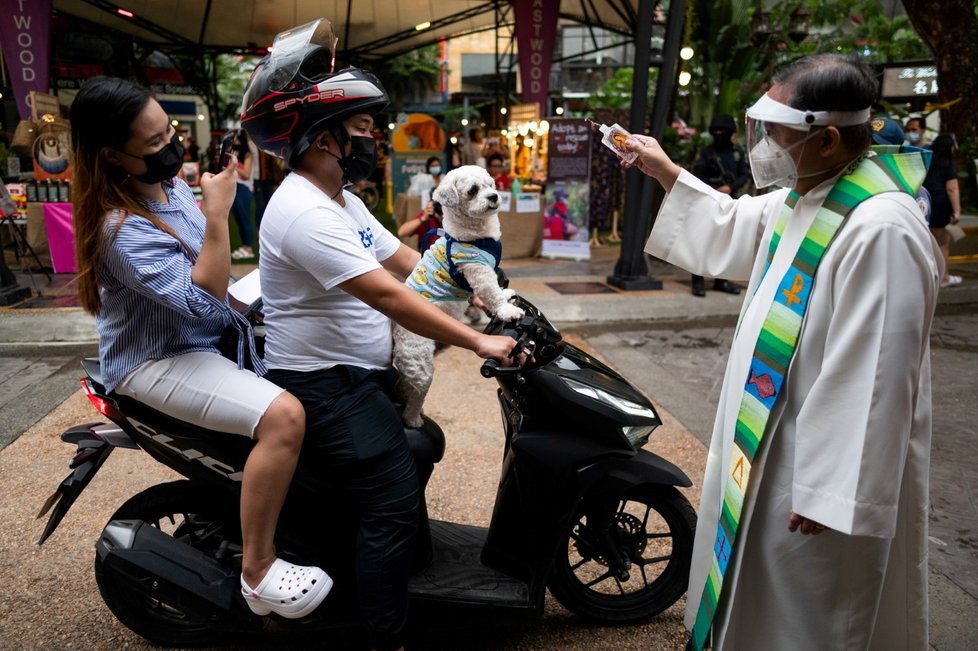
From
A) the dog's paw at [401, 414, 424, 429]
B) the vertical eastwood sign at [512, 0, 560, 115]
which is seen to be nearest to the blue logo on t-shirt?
the dog's paw at [401, 414, 424, 429]

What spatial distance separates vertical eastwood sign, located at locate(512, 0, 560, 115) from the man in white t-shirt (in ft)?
33.9

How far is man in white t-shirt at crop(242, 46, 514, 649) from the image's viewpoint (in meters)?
1.97

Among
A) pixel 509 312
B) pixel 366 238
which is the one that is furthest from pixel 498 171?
pixel 366 238

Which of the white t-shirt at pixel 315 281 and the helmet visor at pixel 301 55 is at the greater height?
the helmet visor at pixel 301 55

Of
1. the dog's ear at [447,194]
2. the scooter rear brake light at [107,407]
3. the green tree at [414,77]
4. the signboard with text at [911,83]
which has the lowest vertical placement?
the scooter rear brake light at [107,407]

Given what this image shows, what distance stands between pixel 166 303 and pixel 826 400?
1766mm

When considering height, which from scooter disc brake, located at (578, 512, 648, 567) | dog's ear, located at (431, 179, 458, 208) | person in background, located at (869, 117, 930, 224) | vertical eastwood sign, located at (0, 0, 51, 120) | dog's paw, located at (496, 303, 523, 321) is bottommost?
scooter disc brake, located at (578, 512, 648, 567)

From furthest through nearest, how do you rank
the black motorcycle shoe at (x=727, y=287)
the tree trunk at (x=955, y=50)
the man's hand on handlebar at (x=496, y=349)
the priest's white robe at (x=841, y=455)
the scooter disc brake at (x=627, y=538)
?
the tree trunk at (x=955, y=50) → the black motorcycle shoe at (x=727, y=287) → the scooter disc brake at (x=627, y=538) → the man's hand on handlebar at (x=496, y=349) → the priest's white robe at (x=841, y=455)

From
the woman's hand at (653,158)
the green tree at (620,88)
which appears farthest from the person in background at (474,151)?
the woman's hand at (653,158)

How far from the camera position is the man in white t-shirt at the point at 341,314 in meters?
1.97

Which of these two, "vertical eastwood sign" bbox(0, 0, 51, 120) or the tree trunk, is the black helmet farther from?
the tree trunk

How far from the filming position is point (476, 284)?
293cm

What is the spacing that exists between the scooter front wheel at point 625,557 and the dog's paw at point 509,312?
729 millimetres

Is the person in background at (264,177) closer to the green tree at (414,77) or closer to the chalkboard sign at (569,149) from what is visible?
the chalkboard sign at (569,149)
